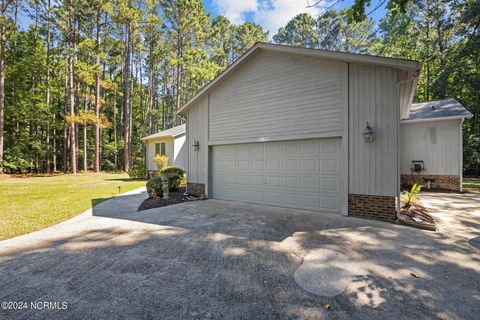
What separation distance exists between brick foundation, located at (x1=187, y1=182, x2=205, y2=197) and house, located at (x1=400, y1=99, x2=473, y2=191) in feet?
33.9

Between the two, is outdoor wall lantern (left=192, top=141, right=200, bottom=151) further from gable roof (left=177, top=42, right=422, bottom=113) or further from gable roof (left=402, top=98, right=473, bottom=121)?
gable roof (left=402, top=98, right=473, bottom=121)

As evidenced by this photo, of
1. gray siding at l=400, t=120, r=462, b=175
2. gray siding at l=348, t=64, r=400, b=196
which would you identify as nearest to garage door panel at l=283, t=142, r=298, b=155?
gray siding at l=348, t=64, r=400, b=196

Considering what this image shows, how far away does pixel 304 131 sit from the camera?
20.6 feet

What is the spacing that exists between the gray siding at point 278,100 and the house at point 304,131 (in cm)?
3

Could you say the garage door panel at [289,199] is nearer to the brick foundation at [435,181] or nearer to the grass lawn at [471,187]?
the brick foundation at [435,181]

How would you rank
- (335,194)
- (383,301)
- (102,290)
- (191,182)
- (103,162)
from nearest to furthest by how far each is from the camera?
(383,301) < (102,290) < (335,194) < (191,182) < (103,162)

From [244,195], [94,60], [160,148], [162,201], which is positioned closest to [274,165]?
[244,195]

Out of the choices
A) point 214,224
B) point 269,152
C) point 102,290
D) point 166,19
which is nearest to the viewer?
point 102,290

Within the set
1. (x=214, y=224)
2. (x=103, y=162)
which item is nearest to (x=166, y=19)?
(x=103, y=162)

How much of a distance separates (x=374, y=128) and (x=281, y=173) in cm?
281

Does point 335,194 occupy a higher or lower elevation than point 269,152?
lower

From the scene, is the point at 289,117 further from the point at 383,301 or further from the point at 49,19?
the point at 49,19

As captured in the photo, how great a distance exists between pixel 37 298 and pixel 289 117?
636 centimetres

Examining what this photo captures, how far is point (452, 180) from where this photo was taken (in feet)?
32.3
